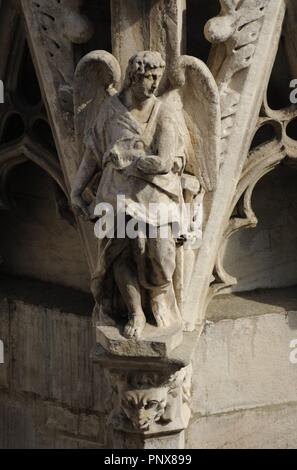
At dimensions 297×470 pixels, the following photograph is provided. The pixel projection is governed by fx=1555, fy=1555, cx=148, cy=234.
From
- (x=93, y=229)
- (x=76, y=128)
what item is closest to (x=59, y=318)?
(x=93, y=229)

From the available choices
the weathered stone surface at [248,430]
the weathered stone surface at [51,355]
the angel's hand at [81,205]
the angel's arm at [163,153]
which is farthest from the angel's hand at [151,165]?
the weathered stone surface at [248,430]

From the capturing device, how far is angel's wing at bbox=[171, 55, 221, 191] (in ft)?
25.4

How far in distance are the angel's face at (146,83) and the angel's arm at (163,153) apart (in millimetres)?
165

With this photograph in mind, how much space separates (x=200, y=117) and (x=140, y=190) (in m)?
0.54

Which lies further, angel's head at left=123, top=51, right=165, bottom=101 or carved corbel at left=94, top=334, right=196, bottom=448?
carved corbel at left=94, top=334, right=196, bottom=448

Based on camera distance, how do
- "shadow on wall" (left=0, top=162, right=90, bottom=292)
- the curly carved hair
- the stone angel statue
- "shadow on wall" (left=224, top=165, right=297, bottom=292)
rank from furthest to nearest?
"shadow on wall" (left=0, top=162, right=90, bottom=292) < "shadow on wall" (left=224, top=165, right=297, bottom=292) < the stone angel statue < the curly carved hair

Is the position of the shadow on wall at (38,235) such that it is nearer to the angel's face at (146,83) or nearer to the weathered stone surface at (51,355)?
the weathered stone surface at (51,355)

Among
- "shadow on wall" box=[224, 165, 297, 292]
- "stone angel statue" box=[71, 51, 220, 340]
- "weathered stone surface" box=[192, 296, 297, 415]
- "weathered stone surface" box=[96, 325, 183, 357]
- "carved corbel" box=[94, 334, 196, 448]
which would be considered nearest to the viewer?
"stone angel statue" box=[71, 51, 220, 340]

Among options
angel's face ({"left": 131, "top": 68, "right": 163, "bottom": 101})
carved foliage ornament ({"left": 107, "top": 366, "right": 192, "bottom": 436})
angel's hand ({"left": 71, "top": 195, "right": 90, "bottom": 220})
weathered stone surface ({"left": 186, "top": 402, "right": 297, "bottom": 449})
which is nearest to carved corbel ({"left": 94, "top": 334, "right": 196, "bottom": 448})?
carved foliage ornament ({"left": 107, "top": 366, "right": 192, "bottom": 436})

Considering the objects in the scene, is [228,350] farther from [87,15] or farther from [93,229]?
[87,15]

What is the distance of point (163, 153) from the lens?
7570 millimetres

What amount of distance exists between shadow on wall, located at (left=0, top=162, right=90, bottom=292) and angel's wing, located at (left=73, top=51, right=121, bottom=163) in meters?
1.07

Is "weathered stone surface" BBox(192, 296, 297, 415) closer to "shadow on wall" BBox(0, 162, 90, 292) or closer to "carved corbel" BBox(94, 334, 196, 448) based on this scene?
"carved corbel" BBox(94, 334, 196, 448)

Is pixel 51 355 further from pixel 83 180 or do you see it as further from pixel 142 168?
pixel 142 168
